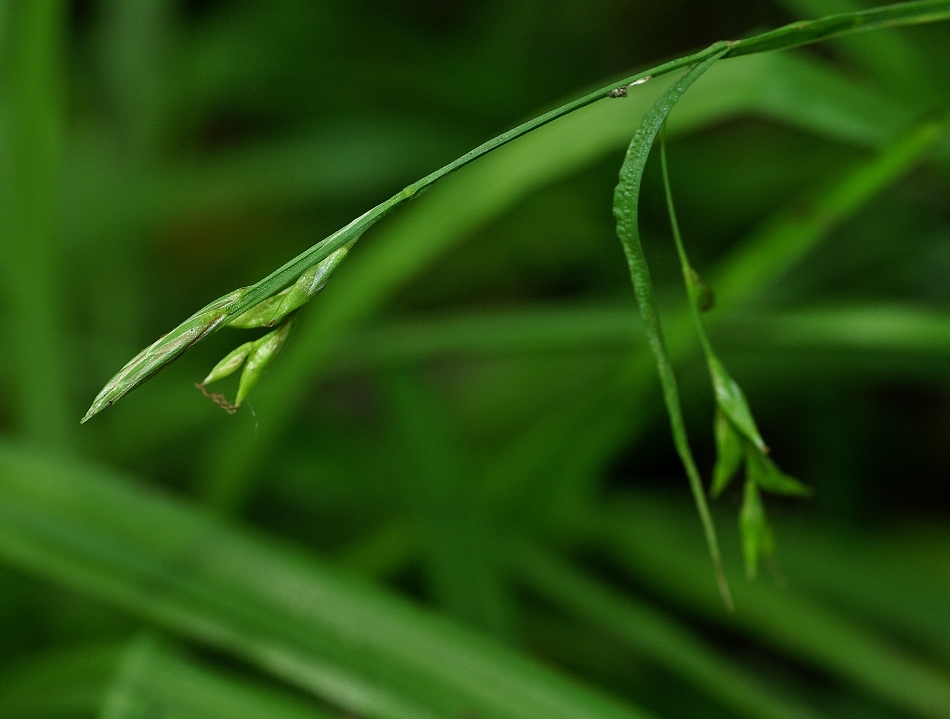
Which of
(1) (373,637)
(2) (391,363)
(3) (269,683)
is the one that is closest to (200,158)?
(2) (391,363)

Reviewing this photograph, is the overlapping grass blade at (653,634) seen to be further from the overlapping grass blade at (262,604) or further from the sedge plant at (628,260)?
the sedge plant at (628,260)

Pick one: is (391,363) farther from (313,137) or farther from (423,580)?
(313,137)

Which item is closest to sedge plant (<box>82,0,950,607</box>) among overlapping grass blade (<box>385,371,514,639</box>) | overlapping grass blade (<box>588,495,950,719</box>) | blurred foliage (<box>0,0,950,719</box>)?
blurred foliage (<box>0,0,950,719</box>)

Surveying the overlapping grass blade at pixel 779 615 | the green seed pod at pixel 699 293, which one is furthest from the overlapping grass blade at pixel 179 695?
the overlapping grass blade at pixel 779 615

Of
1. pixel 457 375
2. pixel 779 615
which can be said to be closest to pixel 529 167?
pixel 779 615

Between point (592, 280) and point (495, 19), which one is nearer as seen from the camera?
point (592, 280)

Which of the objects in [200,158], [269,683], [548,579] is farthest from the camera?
[200,158]
